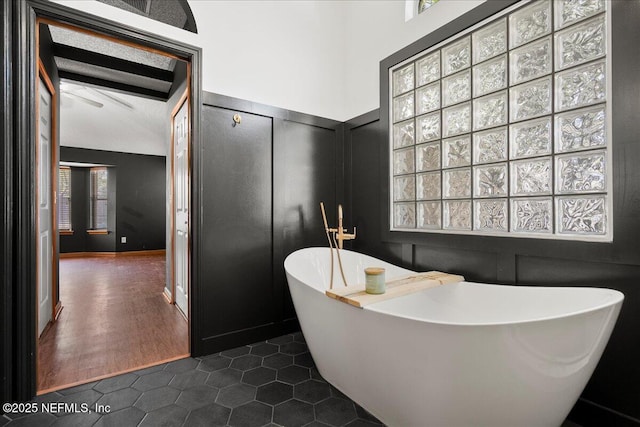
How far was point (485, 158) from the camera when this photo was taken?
1806 millimetres

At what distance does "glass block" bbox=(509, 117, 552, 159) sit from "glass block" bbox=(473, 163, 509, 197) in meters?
0.10

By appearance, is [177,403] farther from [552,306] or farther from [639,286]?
[639,286]

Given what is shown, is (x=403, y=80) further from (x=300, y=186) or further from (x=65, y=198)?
(x=65, y=198)

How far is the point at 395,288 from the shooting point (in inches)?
64.0

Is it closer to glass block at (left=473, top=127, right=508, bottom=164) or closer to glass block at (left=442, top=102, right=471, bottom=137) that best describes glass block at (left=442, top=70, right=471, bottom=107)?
glass block at (left=442, top=102, right=471, bottom=137)

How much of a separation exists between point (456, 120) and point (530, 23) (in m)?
0.58

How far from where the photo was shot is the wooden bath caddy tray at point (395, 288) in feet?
4.54

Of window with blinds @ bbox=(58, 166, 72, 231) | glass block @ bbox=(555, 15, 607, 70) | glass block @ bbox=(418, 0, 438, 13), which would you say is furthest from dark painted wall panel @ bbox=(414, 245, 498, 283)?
window with blinds @ bbox=(58, 166, 72, 231)

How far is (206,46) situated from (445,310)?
2.33 metres

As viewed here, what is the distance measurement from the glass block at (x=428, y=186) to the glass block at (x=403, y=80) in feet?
2.22

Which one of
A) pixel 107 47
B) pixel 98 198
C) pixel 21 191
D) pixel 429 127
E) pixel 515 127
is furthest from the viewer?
pixel 98 198

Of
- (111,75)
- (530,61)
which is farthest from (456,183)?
(111,75)

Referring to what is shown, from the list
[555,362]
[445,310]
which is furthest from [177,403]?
[555,362]

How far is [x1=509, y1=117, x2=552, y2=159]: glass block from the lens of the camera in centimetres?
155
